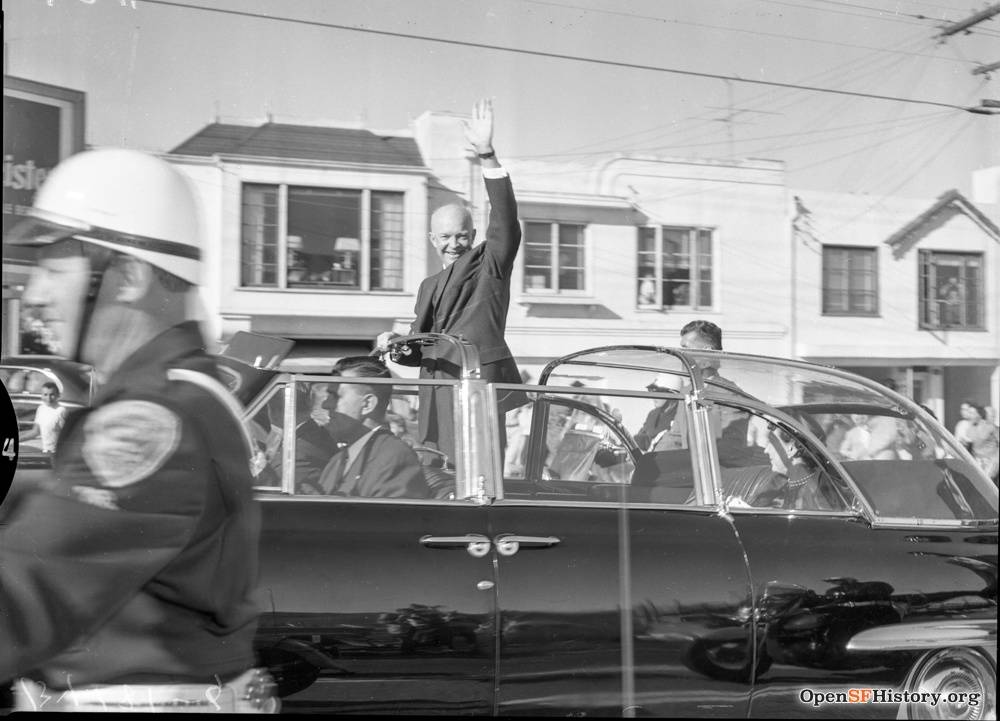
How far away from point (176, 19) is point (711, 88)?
143 cm

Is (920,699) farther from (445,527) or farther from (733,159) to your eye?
(733,159)

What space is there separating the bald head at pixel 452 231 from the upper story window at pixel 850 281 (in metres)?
1.01

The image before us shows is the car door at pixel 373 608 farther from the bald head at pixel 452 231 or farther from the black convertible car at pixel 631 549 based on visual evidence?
the bald head at pixel 452 231

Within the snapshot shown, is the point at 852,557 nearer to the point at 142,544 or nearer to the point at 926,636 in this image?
the point at 926,636

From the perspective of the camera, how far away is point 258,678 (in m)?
2.21

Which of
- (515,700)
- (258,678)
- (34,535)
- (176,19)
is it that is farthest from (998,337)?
(34,535)

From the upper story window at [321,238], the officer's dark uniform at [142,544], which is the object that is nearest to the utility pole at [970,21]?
the upper story window at [321,238]

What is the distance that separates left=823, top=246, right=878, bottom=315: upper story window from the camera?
8.95 feet

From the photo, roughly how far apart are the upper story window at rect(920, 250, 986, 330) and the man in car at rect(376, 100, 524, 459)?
1169mm

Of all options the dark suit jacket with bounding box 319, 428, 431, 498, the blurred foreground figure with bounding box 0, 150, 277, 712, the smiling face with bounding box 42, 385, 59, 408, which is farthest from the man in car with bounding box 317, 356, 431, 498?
the smiling face with bounding box 42, 385, 59, 408

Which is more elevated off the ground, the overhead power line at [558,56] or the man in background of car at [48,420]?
the overhead power line at [558,56]

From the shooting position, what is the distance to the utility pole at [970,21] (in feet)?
9.01

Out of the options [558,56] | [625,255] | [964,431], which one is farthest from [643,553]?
[558,56]

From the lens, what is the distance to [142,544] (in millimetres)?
1930
